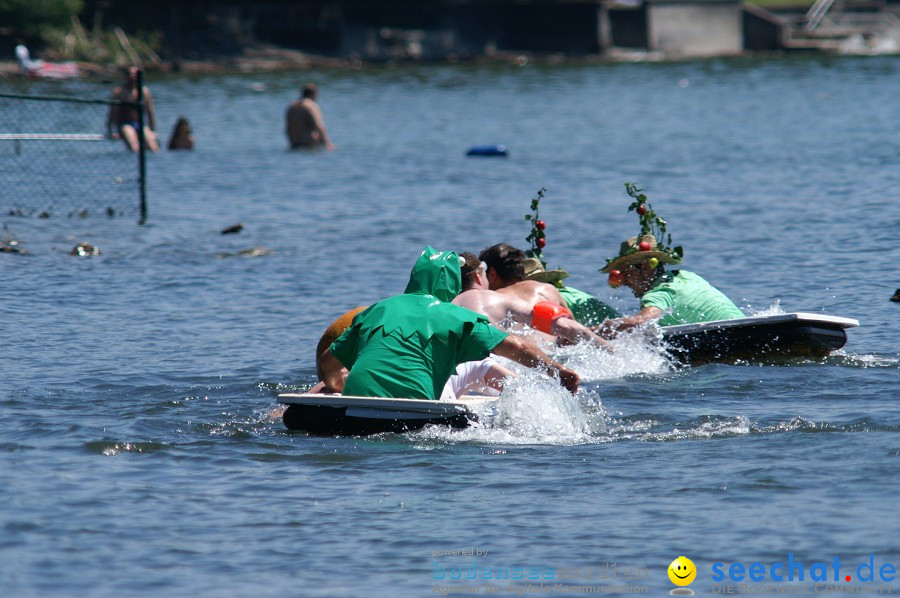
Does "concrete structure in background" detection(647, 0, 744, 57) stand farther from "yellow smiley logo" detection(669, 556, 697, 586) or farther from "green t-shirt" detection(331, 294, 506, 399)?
"yellow smiley logo" detection(669, 556, 697, 586)

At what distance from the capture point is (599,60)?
258 ft

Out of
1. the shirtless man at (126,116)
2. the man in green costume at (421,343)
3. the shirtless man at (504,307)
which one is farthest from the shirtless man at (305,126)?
the man in green costume at (421,343)

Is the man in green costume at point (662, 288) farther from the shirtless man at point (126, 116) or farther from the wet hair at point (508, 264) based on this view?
the shirtless man at point (126, 116)

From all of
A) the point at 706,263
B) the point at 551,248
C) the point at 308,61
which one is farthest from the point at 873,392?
the point at 308,61

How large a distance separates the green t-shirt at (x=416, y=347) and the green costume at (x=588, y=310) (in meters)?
3.84

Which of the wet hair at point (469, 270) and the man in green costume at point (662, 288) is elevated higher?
the wet hair at point (469, 270)

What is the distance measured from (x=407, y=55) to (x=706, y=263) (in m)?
59.2

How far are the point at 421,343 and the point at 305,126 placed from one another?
78.5ft

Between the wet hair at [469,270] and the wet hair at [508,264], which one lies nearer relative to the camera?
the wet hair at [469,270]

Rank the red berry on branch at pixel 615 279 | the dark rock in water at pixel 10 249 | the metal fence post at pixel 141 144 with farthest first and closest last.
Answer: the metal fence post at pixel 141 144 < the dark rock in water at pixel 10 249 < the red berry on branch at pixel 615 279

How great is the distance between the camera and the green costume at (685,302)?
1269 cm

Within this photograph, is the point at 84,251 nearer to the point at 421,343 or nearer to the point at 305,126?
the point at 421,343

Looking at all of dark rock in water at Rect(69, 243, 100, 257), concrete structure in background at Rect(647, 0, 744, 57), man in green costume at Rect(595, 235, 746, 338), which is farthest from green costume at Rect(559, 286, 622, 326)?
concrete structure in background at Rect(647, 0, 744, 57)

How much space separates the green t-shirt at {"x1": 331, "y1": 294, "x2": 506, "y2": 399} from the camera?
30.7 feet
